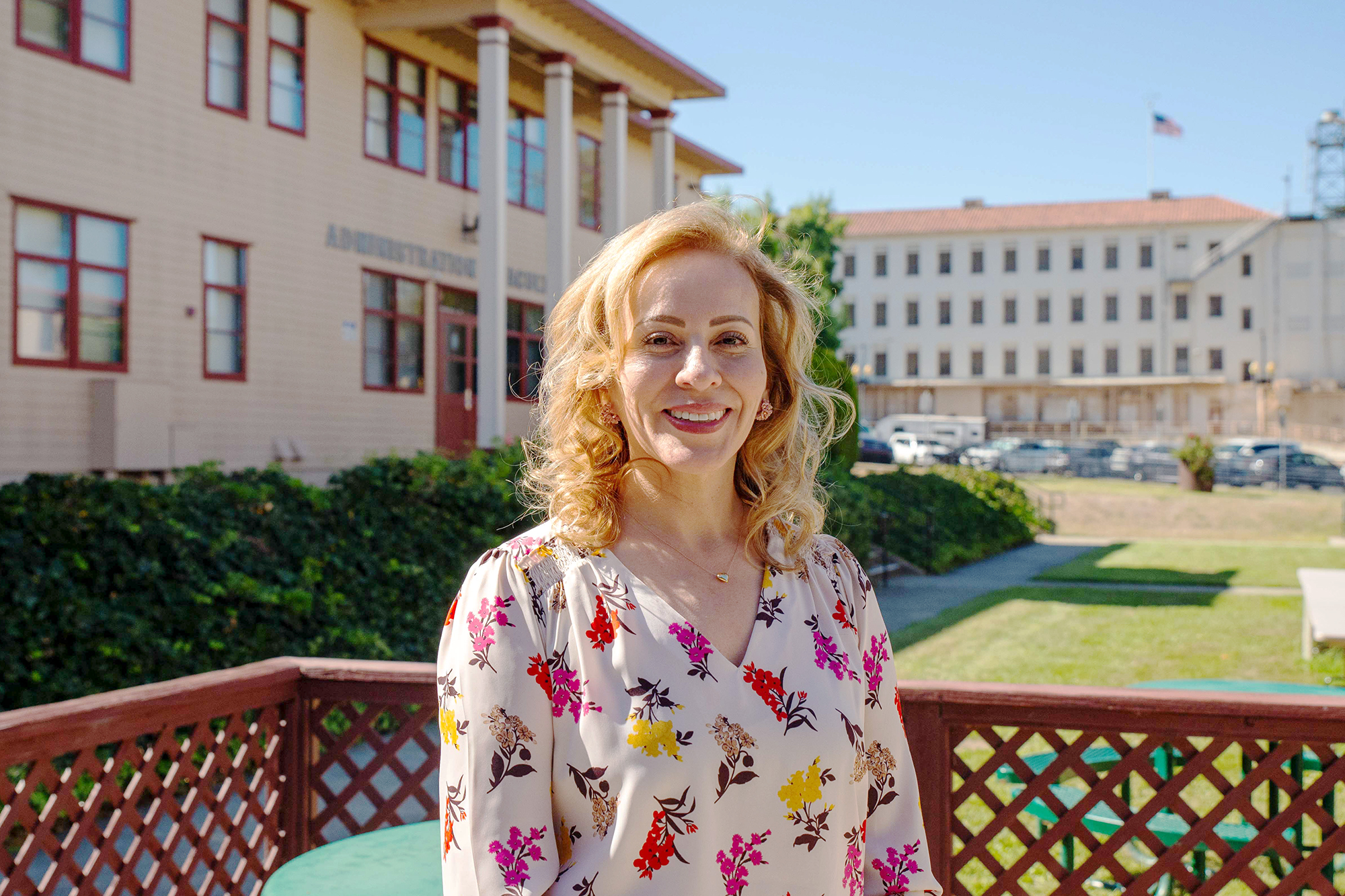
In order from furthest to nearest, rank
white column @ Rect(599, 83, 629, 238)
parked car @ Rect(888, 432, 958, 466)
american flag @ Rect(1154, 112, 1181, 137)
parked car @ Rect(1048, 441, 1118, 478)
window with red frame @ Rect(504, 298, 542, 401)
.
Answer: american flag @ Rect(1154, 112, 1181, 137) < parked car @ Rect(888, 432, 958, 466) < parked car @ Rect(1048, 441, 1118, 478) < window with red frame @ Rect(504, 298, 542, 401) < white column @ Rect(599, 83, 629, 238)

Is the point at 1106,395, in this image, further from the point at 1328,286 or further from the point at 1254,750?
the point at 1254,750

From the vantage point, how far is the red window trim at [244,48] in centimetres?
1566

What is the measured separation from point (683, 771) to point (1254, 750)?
2.49 m

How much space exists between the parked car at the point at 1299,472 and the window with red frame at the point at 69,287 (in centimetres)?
4296

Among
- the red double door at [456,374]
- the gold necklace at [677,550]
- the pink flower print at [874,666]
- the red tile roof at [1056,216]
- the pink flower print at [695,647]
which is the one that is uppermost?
the red tile roof at [1056,216]

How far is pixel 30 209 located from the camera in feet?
44.5

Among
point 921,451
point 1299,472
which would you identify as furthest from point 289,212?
point 1299,472

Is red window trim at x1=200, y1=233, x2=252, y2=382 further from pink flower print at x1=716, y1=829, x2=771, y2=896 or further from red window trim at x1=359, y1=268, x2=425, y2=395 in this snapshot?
pink flower print at x1=716, y1=829, x2=771, y2=896

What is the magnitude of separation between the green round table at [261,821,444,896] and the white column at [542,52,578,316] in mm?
15400

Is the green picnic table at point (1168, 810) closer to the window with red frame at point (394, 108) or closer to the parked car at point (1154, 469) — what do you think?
the window with red frame at point (394, 108)

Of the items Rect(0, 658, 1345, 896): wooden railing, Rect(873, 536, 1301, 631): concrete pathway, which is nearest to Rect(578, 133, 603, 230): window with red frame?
Rect(873, 536, 1301, 631): concrete pathway

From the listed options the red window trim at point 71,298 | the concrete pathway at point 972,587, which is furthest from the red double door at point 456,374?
the concrete pathway at point 972,587

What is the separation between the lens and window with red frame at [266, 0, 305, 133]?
55.0ft

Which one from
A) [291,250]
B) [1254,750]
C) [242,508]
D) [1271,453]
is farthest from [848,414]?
[1271,453]
